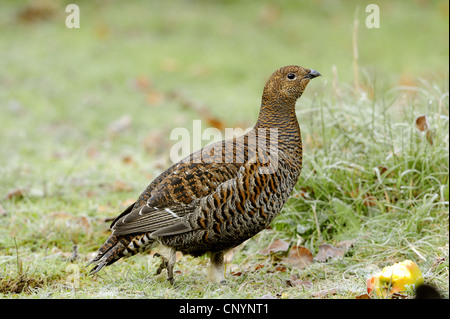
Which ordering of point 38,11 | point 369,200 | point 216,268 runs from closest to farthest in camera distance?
point 216,268 < point 369,200 < point 38,11

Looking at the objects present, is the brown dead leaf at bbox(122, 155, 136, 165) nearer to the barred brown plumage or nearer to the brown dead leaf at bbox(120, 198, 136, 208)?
the brown dead leaf at bbox(120, 198, 136, 208)

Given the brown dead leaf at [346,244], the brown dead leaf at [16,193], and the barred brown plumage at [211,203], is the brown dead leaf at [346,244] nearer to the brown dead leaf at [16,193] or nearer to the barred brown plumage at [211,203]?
the barred brown plumage at [211,203]

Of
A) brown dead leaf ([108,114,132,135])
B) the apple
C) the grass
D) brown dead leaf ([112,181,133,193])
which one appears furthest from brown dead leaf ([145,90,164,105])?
the apple

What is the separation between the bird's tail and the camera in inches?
125

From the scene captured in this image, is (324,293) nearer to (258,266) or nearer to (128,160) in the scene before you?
(258,266)

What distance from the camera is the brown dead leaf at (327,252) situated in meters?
3.67

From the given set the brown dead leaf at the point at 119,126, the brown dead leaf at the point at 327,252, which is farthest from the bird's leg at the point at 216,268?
the brown dead leaf at the point at 119,126

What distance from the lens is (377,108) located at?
4.61 meters

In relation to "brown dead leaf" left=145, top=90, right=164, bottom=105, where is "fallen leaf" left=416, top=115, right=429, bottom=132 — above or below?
below

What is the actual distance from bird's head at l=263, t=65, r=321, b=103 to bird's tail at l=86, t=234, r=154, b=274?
1.22 metres

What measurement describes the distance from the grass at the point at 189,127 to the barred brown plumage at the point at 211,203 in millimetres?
263

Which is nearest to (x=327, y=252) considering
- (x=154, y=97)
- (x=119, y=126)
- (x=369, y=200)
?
(x=369, y=200)

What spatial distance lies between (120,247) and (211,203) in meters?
0.60

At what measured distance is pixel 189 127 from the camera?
7.32 meters
